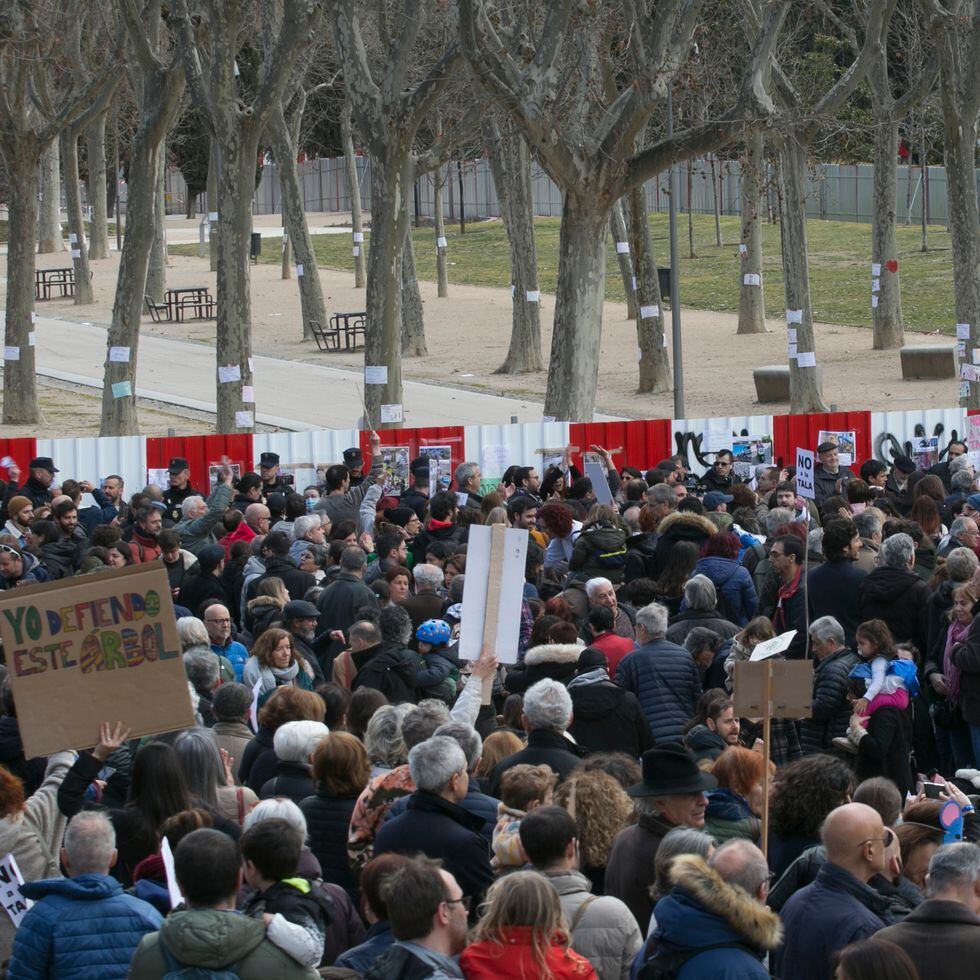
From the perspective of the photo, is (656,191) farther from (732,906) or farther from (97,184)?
(732,906)

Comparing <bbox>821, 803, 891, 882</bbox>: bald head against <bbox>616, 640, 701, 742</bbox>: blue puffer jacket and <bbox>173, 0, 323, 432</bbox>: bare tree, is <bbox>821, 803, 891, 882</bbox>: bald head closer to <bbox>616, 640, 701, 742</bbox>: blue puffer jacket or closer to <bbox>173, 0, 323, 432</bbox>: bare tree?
<bbox>616, 640, 701, 742</bbox>: blue puffer jacket

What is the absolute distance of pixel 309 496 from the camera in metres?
17.0

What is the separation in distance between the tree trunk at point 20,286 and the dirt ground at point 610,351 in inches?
392

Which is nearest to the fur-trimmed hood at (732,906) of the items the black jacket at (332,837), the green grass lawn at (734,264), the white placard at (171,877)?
the white placard at (171,877)

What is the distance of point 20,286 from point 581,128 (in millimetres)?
11388

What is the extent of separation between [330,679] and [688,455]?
447 inches

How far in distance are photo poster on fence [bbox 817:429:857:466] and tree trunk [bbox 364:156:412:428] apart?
5969mm

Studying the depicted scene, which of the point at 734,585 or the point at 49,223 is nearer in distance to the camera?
the point at 734,585

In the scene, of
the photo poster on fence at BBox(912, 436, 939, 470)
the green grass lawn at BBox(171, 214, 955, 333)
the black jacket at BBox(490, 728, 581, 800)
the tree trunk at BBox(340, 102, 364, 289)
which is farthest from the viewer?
the tree trunk at BBox(340, 102, 364, 289)

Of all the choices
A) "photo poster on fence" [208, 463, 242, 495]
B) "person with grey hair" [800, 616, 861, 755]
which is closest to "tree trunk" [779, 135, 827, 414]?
"photo poster on fence" [208, 463, 242, 495]

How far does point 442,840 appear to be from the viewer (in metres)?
6.06

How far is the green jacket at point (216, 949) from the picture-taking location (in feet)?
15.8

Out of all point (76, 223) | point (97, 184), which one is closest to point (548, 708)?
point (76, 223)

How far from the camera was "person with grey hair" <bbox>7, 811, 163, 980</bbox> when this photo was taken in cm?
522
